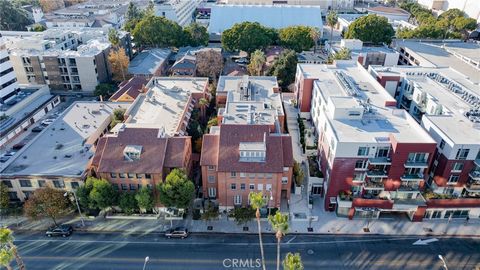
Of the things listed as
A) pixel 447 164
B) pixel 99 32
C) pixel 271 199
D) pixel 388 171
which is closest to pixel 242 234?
pixel 271 199

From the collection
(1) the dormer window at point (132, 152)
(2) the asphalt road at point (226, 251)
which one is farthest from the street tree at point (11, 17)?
(1) the dormer window at point (132, 152)

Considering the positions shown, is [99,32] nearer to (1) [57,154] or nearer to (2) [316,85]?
(1) [57,154]

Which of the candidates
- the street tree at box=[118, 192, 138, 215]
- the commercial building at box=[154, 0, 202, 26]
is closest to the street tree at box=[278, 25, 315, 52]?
the commercial building at box=[154, 0, 202, 26]

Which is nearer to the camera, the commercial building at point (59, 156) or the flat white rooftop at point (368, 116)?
the flat white rooftop at point (368, 116)

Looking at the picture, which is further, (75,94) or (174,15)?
(174,15)

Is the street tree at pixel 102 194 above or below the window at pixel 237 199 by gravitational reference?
above

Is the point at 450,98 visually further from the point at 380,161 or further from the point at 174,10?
the point at 174,10

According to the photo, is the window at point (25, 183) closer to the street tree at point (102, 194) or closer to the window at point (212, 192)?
the street tree at point (102, 194)
